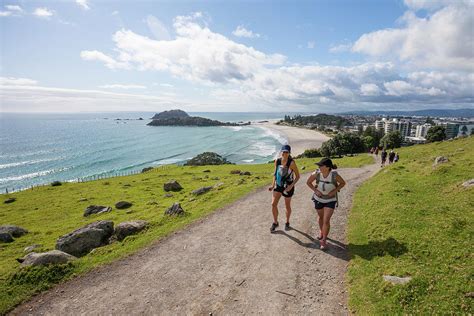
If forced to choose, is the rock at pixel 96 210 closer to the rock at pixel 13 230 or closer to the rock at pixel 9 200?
the rock at pixel 13 230

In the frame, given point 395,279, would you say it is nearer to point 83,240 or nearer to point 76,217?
point 83,240

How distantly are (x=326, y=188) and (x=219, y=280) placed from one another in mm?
5317

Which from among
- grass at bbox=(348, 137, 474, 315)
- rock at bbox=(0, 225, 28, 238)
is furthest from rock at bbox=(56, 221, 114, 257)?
rock at bbox=(0, 225, 28, 238)

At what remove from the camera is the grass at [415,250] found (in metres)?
6.93

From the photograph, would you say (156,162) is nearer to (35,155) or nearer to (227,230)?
(35,155)

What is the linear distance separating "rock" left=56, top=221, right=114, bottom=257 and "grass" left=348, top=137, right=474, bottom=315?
505 inches

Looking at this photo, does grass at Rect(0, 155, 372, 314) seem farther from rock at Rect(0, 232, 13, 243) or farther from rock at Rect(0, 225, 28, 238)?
rock at Rect(0, 225, 28, 238)

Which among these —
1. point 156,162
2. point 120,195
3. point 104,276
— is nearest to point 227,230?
point 104,276

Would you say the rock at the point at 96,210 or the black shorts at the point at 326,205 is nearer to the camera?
the black shorts at the point at 326,205

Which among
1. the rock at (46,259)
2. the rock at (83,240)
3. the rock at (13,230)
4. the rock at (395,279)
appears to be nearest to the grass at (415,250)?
the rock at (395,279)

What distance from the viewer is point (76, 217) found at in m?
32.9

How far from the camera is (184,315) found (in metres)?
7.70

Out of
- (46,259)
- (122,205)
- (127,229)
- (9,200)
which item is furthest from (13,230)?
(9,200)

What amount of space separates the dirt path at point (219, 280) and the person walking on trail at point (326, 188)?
4.96 ft
